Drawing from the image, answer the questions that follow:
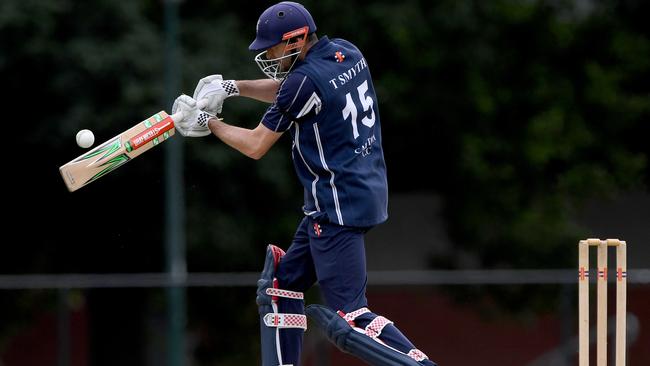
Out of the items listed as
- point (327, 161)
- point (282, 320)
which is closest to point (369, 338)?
point (282, 320)

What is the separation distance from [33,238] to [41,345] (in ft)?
9.30

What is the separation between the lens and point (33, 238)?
14.8 m

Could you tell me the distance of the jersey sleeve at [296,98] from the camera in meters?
5.86

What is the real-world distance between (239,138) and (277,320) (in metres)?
0.84

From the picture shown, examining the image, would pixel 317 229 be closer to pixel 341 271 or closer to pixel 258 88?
pixel 341 271

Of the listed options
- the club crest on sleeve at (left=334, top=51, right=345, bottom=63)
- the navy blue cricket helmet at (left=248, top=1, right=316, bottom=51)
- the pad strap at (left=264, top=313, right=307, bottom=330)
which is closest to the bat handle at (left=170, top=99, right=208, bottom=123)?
the navy blue cricket helmet at (left=248, top=1, right=316, bottom=51)

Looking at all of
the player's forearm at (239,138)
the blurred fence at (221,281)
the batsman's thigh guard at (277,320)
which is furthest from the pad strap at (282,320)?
the blurred fence at (221,281)

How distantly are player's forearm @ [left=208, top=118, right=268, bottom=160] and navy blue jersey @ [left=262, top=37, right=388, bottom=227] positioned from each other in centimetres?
11

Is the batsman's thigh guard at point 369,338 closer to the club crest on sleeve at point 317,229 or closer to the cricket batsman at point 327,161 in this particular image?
the cricket batsman at point 327,161

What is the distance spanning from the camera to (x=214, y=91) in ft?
20.7

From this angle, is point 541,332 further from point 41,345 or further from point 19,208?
point 19,208

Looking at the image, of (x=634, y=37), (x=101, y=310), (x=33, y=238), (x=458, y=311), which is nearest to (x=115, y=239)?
(x=33, y=238)

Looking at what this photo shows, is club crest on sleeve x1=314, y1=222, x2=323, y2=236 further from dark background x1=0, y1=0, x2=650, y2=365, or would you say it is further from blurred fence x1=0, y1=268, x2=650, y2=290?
dark background x1=0, y1=0, x2=650, y2=365

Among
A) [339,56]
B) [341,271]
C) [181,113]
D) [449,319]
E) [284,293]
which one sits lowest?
[449,319]
